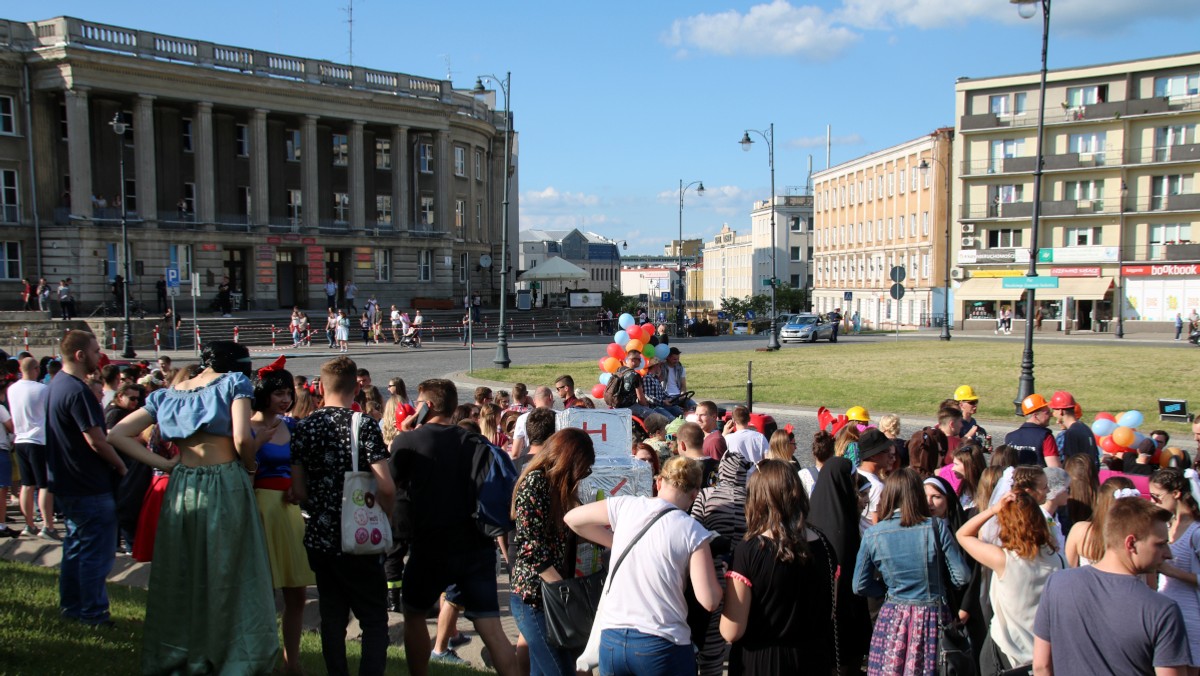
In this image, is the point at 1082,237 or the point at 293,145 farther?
the point at 1082,237

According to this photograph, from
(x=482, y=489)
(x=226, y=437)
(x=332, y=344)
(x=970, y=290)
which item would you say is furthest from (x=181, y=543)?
(x=970, y=290)

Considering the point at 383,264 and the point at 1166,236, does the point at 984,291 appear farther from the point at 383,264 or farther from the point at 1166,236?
the point at 383,264

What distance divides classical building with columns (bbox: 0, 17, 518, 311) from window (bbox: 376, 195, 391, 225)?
0.09 metres

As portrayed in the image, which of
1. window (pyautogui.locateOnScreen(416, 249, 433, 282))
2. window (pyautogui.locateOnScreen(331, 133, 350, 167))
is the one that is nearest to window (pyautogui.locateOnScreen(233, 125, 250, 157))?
window (pyautogui.locateOnScreen(331, 133, 350, 167))

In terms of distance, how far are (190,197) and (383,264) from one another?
39.1 ft

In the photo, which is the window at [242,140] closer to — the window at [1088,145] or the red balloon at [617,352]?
the red balloon at [617,352]

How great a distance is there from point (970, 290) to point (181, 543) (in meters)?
72.5

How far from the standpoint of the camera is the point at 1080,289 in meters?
66.1

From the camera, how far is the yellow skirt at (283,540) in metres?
5.19

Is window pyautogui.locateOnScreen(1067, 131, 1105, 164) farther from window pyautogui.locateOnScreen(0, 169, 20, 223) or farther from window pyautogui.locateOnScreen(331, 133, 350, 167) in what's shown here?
window pyautogui.locateOnScreen(0, 169, 20, 223)

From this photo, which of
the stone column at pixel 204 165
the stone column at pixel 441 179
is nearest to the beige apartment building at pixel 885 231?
the stone column at pixel 441 179

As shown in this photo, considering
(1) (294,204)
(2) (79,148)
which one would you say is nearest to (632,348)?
(2) (79,148)

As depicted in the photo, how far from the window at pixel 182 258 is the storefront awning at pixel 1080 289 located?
57954 mm

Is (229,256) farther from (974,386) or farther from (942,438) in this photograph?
(942,438)
